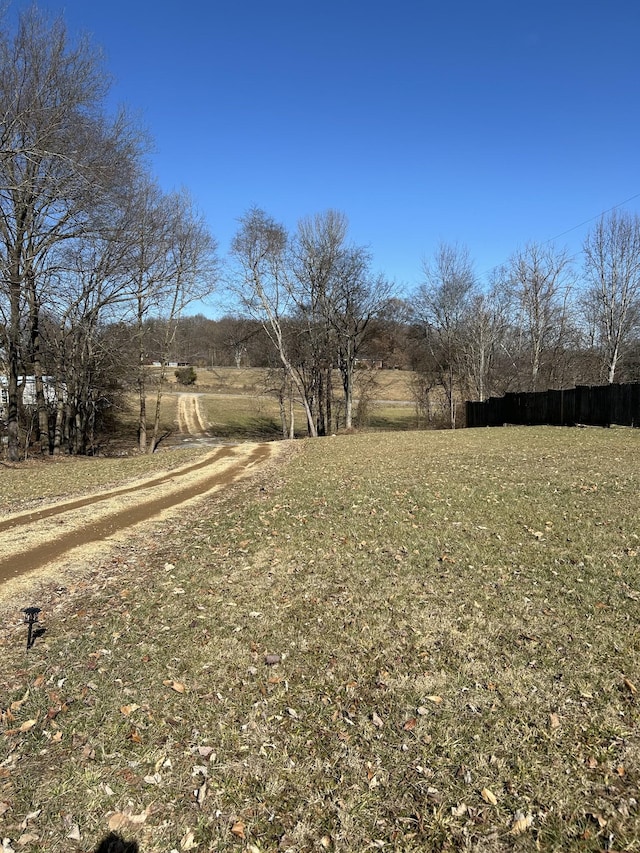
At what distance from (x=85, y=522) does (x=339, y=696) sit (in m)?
6.40

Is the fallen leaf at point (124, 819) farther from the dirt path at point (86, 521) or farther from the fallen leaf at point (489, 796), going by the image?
the dirt path at point (86, 521)

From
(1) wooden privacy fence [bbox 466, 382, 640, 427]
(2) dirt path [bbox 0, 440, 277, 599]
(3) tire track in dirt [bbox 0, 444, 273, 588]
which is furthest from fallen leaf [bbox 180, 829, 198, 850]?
(1) wooden privacy fence [bbox 466, 382, 640, 427]

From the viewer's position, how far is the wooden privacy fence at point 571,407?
1952 cm

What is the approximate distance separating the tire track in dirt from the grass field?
0.93 metres

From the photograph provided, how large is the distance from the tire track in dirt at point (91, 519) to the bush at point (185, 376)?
56.1 meters

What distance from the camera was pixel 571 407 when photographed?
22.3 metres

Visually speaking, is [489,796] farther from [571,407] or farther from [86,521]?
[571,407]

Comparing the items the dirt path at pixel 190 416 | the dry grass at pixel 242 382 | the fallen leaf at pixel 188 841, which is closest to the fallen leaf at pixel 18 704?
the fallen leaf at pixel 188 841

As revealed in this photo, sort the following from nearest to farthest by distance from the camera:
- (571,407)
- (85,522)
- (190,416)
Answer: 1. (85,522)
2. (571,407)
3. (190,416)

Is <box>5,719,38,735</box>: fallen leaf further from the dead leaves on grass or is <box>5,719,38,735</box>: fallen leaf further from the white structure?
the white structure

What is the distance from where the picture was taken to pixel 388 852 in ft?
7.98

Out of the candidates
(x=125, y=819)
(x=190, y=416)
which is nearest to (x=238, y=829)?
(x=125, y=819)

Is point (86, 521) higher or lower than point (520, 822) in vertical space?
higher

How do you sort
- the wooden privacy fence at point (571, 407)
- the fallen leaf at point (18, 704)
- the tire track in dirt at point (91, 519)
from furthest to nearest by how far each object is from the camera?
the wooden privacy fence at point (571, 407), the tire track in dirt at point (91, 519), the fallen leaf at point (18, 704)
